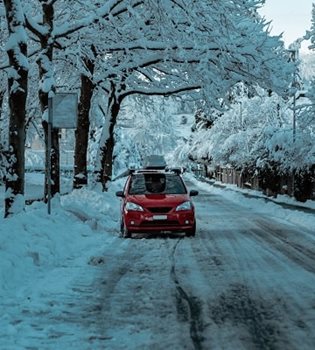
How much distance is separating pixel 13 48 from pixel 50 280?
5.71 m

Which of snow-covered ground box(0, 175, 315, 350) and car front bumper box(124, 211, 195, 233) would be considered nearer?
snow-covered ground box(0, 175, 315, 350)

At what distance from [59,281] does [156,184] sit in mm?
8188

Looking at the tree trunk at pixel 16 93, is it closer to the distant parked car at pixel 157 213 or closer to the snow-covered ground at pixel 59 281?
the snow-covered ground at pixel 59 281

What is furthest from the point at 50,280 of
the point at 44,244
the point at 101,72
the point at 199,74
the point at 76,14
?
the point at 101,72

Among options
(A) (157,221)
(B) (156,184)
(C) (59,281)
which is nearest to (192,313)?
(C) (59,281)

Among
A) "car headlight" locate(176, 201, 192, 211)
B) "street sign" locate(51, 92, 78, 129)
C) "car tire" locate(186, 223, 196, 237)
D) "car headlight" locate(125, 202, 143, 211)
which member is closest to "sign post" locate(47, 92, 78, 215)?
"street sign" locate(51, 92, 78, 129)

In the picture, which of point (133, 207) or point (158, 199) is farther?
point (158, 199)

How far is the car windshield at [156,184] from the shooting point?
15742mm

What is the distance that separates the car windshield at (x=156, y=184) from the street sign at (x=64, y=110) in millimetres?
3257

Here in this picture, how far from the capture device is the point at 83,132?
22469 mm

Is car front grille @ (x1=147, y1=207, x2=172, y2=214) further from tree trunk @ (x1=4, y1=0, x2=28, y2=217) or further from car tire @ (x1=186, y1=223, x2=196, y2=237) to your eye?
tree trunk @ (x1=4, y1=0, x2=28, y2=217)

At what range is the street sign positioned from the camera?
13.0 meters

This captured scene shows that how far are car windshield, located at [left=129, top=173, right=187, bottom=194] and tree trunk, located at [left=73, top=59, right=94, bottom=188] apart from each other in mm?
6695

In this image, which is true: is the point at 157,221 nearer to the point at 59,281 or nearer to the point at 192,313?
the point at 59,281
